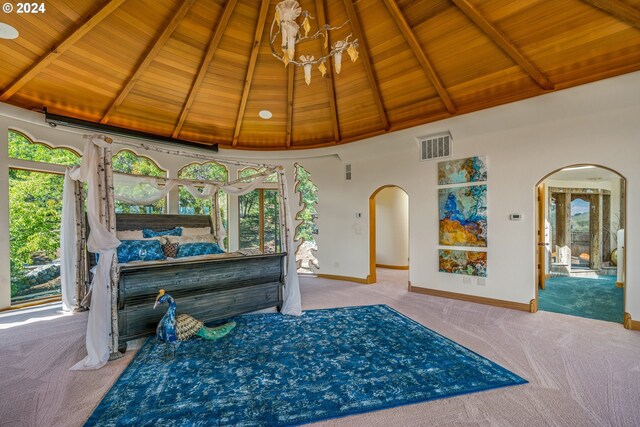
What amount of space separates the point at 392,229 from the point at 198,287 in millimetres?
6583

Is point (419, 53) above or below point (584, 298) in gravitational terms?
above

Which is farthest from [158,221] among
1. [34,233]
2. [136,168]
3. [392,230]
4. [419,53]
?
[392,230]

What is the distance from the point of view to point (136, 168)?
636 centimetres

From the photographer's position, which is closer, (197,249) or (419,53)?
(419,53)

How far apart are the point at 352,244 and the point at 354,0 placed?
4863 millimetres

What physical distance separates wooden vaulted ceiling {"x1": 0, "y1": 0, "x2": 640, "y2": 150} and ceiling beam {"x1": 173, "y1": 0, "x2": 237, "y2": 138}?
22 millimetres

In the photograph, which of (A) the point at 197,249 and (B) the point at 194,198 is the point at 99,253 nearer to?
(A) the point at 197,249

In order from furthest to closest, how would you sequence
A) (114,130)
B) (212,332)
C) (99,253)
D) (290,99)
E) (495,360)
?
(290,99) → (114,130) → (212,332) → (99,253) → (495,360)

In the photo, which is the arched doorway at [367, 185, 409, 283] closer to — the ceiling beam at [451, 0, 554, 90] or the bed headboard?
the ceiling beam at [451, 0, 554, 90]

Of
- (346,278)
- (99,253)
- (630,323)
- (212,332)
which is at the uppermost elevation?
(99,253)

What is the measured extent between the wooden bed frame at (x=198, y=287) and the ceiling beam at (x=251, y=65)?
9.73 feet

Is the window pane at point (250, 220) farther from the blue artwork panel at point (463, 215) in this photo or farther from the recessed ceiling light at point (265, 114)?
A: the blue artwork panel at point (463, 215)

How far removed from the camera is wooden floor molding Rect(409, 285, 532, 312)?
474cm

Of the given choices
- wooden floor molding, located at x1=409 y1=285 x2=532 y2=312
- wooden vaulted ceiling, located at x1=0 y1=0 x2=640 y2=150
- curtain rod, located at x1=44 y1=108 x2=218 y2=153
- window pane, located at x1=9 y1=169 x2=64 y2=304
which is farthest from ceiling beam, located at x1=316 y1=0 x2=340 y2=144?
window pane, located at x1=9 y1=169 x2=64 y2=304
